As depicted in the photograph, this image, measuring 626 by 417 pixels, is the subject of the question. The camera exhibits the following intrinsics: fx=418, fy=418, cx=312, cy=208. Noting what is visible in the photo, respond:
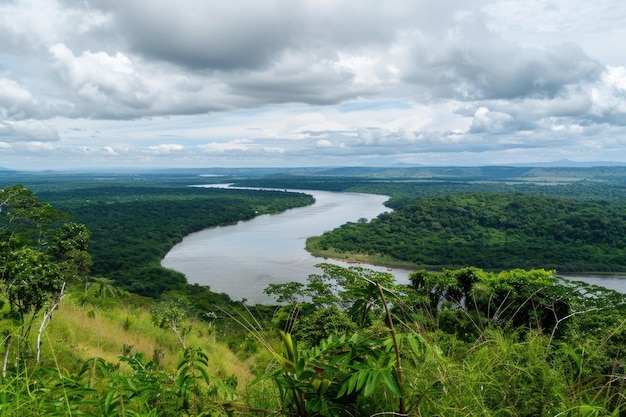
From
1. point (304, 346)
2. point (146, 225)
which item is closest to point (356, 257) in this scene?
point (146, 225)

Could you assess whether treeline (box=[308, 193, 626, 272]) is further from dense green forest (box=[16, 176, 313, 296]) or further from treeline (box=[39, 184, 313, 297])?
treeline (box=[39, 184, 313, 297])

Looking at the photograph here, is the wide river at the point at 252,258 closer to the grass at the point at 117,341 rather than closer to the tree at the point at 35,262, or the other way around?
the grass at the point at 117,341

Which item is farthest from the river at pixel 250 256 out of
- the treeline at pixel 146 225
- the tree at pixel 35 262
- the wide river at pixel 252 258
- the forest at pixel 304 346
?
the tree at pixel 35 262

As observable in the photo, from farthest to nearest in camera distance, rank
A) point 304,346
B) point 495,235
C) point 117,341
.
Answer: point 495,235 → point 117,341 → point 304,346

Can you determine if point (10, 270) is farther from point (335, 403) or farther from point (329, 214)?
point (329, 214)

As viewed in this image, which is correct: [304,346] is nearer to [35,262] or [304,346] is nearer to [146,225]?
[35,262]

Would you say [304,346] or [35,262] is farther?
[35,262]
